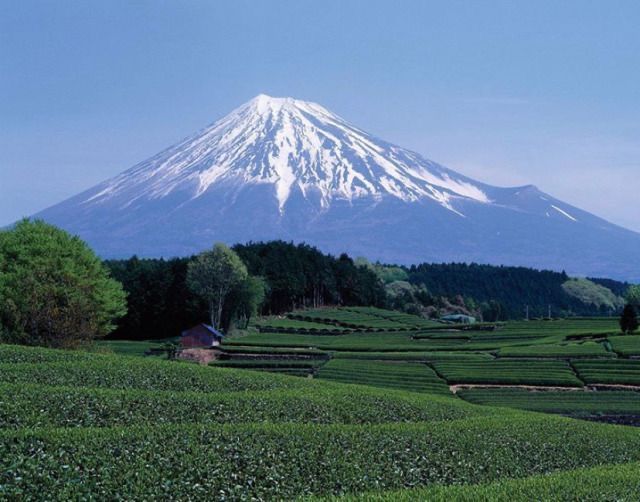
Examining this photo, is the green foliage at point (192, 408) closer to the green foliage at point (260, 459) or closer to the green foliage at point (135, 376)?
the green foliage at point (135, 376)

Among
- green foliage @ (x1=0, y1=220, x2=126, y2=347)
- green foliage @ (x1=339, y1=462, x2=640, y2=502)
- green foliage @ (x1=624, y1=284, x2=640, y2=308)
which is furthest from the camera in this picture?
green foliage @ (x1=624, y1=284, x2=640, y2=308)

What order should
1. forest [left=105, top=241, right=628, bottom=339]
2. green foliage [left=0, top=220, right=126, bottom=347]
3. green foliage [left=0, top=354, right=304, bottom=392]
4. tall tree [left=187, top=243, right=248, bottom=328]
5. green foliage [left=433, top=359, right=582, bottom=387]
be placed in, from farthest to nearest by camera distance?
forest [left=105, top=241, right=628, bottom=339]
tall tree [left=187, top=243, right=248, bottom=328]
green foliage [left=0, top=220, right=126, bottom=347]
green foliage [left=433, top=359, right=582, bottom=387]
green foliage [left=0, top=354, right=304, bottom=392]

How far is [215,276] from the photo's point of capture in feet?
320

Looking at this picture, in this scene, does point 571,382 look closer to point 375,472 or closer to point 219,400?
point 219,400

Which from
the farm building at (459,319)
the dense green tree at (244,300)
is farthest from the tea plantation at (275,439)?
the farm building at (459,319)

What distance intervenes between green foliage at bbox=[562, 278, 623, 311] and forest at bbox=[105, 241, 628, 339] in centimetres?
139

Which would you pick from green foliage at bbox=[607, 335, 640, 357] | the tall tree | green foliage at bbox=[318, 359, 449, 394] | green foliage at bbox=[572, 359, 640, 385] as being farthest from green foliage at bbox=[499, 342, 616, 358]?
the tall tree

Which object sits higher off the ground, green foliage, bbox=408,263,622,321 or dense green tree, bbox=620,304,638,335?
green foliage, bbox=408,263,622,321

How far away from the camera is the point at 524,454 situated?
22500 mm

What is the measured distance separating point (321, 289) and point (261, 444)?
119 m

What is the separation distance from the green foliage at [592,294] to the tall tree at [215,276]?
384 feet

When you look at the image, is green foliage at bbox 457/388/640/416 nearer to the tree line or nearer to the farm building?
the tree line

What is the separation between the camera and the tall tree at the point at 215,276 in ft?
320

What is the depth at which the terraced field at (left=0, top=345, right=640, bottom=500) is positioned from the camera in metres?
16.0
